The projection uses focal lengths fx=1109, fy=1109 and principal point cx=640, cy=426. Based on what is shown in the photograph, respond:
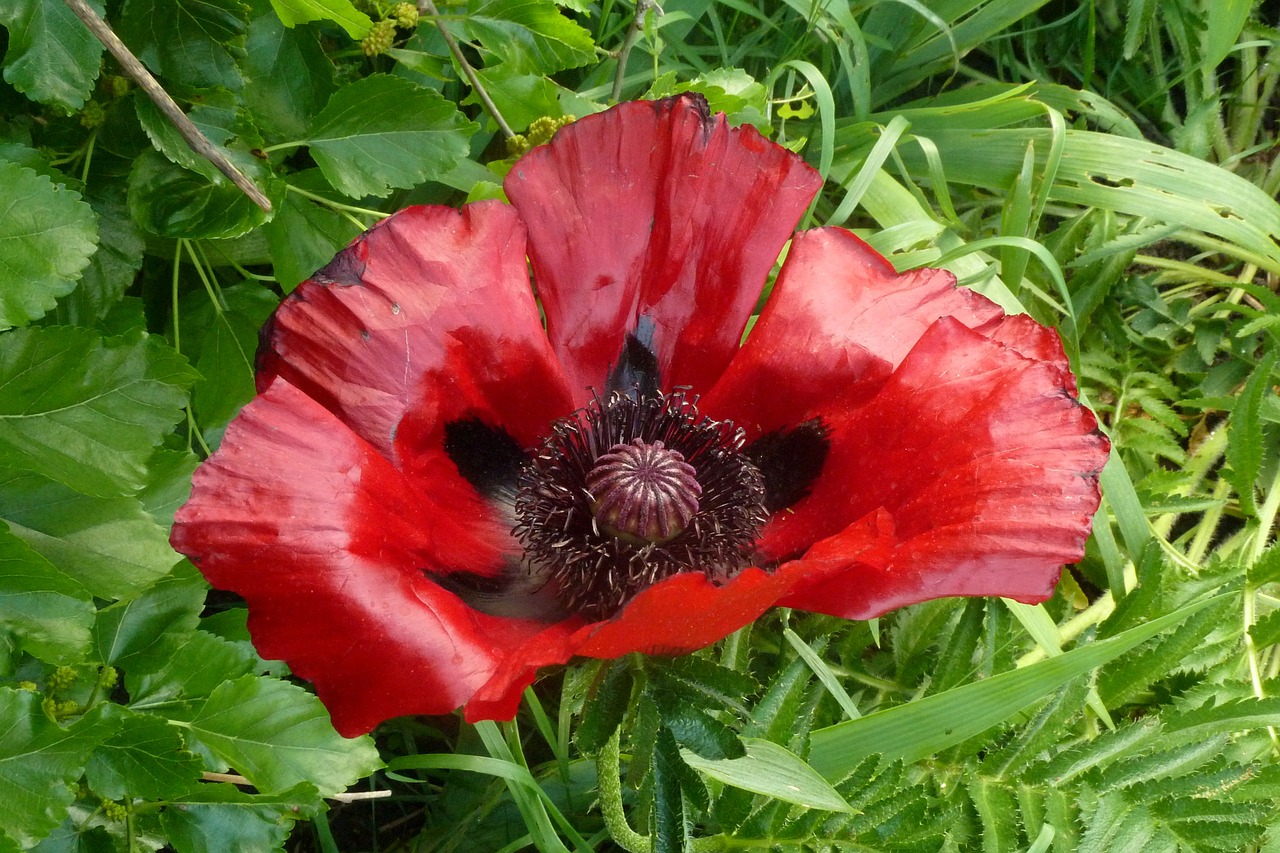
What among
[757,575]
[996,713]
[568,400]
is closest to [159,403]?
[568,400]

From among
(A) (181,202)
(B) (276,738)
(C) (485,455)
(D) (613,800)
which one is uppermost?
(A) (181,202)

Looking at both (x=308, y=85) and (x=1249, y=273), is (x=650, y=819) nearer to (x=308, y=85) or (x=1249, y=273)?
(x=308, y=85)

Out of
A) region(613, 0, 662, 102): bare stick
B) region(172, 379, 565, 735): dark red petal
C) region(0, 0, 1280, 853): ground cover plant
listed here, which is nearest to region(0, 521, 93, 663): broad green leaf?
region(0, 0, 1280, 853): ground cover plant

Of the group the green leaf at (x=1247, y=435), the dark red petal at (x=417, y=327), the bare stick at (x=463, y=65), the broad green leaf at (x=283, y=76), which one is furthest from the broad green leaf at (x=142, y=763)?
the green leaf at (x=1247, y=435)

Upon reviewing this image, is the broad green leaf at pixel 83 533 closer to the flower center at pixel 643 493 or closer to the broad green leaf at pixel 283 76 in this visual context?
the flower center at pixel 643 493

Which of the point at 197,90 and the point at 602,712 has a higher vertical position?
the point at 197,90

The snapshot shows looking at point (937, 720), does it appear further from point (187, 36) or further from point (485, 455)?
point (187, 36)

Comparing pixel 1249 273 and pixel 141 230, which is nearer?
pixel 141 230

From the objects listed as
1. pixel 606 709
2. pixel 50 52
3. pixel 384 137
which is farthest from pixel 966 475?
pixel 50 52
